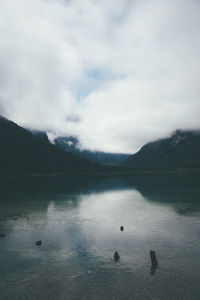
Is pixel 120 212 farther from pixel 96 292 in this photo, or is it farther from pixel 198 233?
pixel 96 292

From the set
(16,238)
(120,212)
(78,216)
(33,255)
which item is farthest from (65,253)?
(120,212)

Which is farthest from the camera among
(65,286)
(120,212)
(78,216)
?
(120,212)

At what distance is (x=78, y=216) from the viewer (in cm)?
8462

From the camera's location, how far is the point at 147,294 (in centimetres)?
3222

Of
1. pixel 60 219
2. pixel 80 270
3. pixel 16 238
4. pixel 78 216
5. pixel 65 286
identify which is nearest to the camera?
pixel 65 286

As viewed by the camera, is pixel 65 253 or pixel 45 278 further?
pixel 65 253

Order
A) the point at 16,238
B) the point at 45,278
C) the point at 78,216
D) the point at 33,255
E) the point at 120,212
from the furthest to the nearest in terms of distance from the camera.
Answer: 1. the point at 120,212
2. the point at 78,216
3. the point at 16,238
4. the point at 33,255
5. the point at 45,278

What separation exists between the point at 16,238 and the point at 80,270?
23.2m

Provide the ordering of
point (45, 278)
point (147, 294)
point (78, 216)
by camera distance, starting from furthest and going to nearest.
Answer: point (78, 216) < point (45, 278) < point (147, 294)

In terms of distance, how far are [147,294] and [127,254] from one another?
14332mm

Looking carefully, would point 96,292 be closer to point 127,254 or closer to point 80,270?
point 80,270

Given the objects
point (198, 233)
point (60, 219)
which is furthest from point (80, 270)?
point (60, 219)

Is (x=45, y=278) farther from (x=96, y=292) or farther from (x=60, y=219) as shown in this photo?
(x=60, y=219)

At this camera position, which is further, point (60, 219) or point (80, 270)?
point (60, 219)
